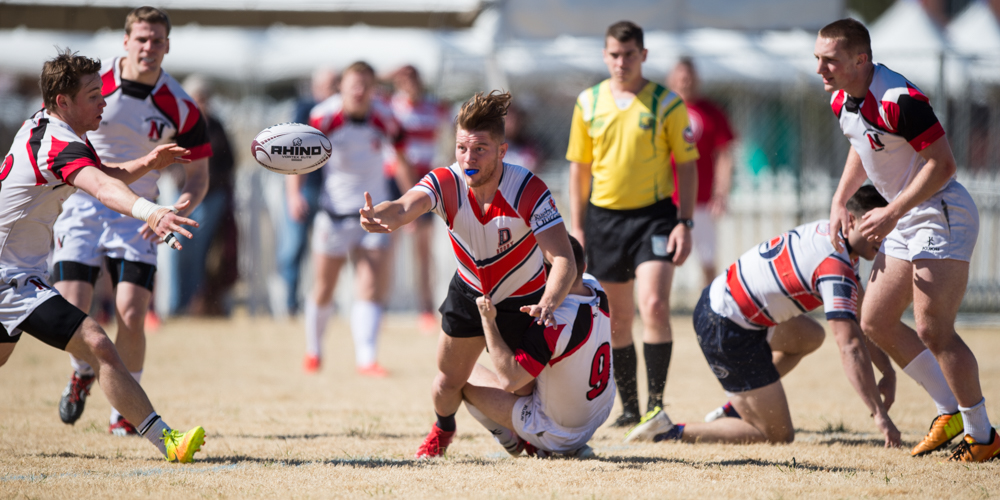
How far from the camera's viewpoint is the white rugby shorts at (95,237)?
5227mm

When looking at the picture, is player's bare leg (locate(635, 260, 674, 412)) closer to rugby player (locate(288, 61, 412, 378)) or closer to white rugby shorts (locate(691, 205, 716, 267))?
rugby player (locate(288, 61, 412, 378))

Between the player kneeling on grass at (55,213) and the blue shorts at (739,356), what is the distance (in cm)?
280

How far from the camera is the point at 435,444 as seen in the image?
457cm

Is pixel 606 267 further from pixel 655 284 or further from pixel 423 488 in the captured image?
pixel 423 488

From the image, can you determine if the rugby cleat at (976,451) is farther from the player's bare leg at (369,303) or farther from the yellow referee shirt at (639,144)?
the player's bare leg at (369,303)

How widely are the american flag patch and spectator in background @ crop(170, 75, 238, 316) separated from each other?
8.38 meters

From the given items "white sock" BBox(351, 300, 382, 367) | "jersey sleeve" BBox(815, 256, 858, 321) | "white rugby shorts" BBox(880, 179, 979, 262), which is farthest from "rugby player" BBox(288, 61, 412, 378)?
"white rugby shorts" BBox(880, 179, 979, 262)

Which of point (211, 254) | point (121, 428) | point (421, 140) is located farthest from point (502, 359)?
point (211, 254)

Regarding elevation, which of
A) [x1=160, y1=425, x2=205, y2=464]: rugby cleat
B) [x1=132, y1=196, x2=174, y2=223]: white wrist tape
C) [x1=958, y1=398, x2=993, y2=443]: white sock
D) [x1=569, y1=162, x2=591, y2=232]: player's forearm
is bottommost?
[x1=958, y1=398, x2=993, y2=443]: white sock

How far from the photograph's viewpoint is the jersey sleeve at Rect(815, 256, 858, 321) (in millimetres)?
4574

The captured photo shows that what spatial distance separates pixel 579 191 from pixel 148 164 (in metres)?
2.70

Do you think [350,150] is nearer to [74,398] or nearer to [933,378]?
[74,398]

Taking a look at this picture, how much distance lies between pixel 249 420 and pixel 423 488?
2389 mm

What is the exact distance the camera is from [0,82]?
18766 millimetres
